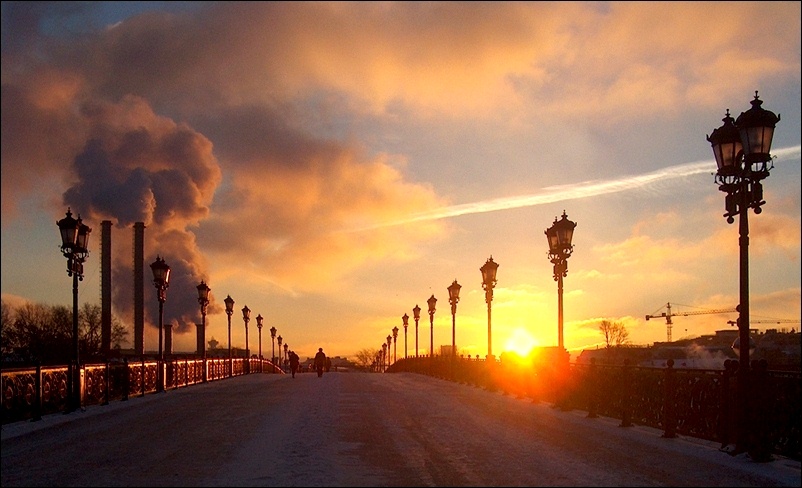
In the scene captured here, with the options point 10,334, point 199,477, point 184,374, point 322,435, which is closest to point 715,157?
point 322,435

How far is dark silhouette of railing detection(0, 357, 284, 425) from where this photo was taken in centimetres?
1833

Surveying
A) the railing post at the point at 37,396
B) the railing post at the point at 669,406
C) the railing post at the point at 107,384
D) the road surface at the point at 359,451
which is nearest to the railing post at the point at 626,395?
the road surface at the point at 359,451

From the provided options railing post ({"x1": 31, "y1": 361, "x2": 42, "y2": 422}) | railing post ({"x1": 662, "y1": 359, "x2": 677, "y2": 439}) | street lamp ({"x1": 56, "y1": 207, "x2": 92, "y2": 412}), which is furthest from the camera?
street lamp ({"x1": 56, "y1": 207, "x2": 92, "y2": 412})

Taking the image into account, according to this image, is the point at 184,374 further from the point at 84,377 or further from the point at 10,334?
the point at 10,334

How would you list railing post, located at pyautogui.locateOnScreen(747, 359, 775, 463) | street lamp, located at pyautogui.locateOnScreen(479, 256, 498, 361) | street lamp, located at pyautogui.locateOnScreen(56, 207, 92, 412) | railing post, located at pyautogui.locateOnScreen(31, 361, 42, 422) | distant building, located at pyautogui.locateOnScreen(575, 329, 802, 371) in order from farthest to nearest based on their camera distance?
distant building, located at pyautogui.locateOnScreen(575, 329, 802, 371) < street lamp, located at pyautogui.locateOnScreen(479, 256, 498, 361) < street lamp, located at pyautogui.locateOnScreen(56, 207, 92, 412) < railing post, located at pyautogui.locateOnScreen(31, 361, 42, 422) < railing post, located at pyautogui.locateOnScreen(747, 359, 775, 463)

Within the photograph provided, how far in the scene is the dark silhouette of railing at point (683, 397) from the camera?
1220cm

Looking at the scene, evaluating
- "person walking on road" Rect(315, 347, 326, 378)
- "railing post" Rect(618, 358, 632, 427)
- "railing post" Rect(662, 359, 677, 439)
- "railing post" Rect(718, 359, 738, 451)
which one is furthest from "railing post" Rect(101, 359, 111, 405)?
"person walking on road" Rect(315, 347, 326, 378)

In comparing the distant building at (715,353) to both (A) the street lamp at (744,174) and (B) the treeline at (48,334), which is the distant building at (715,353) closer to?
(A) the street lamp at (744,174)

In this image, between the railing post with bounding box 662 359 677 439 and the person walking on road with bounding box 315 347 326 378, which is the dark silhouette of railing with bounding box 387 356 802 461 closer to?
the railing post with bounding box 662 359 677 439

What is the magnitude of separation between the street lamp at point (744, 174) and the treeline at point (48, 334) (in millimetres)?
54561

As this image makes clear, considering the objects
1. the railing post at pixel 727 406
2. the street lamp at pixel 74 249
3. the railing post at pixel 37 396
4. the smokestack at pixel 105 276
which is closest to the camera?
the railing post at pixel 727 406

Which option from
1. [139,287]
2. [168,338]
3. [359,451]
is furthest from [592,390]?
[168,338]

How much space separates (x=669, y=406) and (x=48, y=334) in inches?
2832

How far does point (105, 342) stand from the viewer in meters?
62.0
